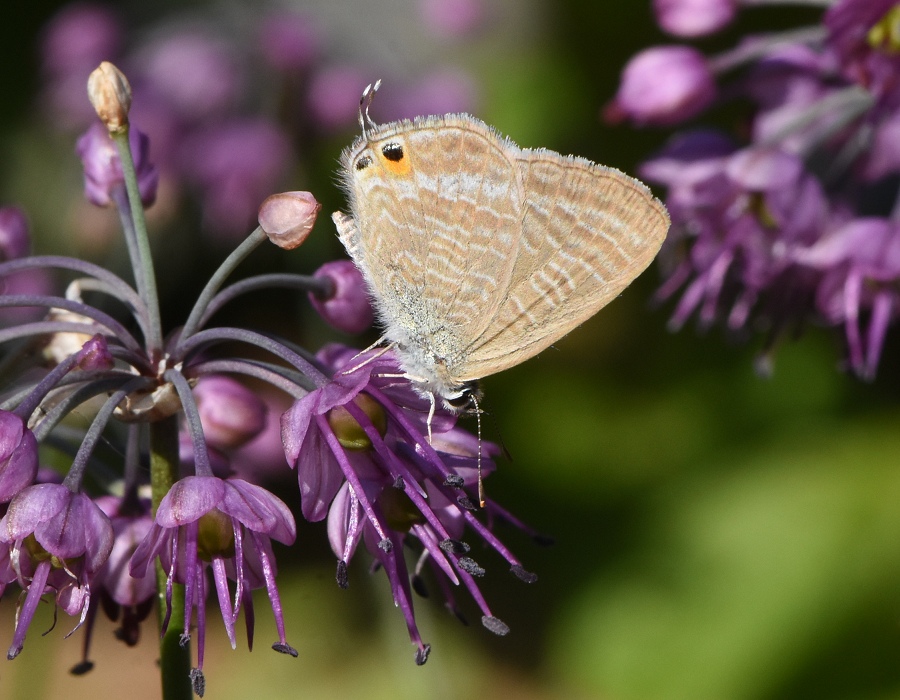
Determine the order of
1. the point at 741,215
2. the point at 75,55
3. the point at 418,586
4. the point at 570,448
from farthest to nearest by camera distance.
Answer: the point at 570,448, the point at 75,55, the point at 741,215, the point at 418,586

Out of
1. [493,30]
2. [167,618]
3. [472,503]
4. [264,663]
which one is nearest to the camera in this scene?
[167,618]

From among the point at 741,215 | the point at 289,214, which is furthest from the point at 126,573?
the point at 741,215

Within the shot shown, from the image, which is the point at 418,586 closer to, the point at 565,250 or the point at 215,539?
the point at 215,539

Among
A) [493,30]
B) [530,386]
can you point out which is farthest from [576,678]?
[493,30]

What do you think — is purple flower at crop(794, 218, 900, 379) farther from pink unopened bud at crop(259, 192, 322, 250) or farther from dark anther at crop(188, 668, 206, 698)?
dark anther at crop(188, 668, 206, 698)

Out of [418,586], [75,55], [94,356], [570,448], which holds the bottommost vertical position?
[570,448]

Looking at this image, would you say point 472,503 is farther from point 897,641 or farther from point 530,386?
point 530,386
